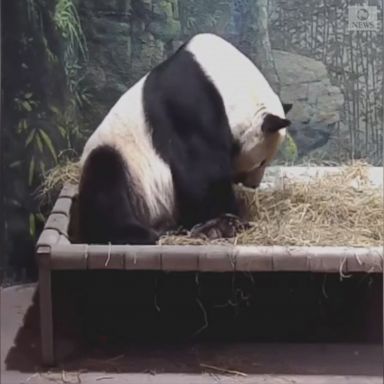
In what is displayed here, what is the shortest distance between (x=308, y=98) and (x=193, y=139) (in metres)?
0.86

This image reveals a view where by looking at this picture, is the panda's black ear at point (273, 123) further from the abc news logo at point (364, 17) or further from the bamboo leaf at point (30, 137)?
the bamboo leaf at point (30, 137)

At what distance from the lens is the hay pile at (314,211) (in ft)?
11.0

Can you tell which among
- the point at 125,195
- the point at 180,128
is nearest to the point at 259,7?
the point at 180,128

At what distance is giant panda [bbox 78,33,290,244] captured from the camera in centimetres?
340

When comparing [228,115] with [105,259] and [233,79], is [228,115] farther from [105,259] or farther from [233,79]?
[105,259]

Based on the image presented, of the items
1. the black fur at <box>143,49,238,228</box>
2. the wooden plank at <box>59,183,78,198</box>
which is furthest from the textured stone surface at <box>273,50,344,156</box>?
the wooden plank at <box>59,183,78,198</box>

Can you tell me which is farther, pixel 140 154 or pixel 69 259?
pixel 140 154

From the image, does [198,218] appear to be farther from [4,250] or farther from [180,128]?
[4,250]

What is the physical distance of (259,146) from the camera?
3.66m

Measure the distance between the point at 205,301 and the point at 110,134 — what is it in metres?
0.71

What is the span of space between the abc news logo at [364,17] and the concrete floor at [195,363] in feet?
4.60

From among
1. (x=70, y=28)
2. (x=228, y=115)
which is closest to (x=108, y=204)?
(x=228, y=115)

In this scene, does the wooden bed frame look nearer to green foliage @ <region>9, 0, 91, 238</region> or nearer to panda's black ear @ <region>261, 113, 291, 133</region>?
panda's black ear @ <region>261, 113, 291, 133</region>

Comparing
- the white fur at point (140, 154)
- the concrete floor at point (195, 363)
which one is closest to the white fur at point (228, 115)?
the white fur at point (140, 154)
